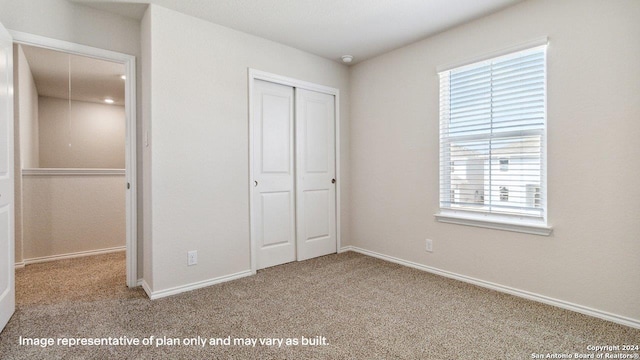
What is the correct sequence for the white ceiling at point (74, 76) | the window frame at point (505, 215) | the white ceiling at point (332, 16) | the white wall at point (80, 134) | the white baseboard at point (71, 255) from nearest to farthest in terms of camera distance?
the window frame at point (505, 215) < the white ceiling at point (332, 16) < the white baseboard at point (71, 255) < the white ceiling at point (74, 76) < the white wall at point (80, 134)

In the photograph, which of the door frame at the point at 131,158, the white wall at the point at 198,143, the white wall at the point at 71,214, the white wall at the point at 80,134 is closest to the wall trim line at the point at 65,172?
the white wall at the point at 71,214

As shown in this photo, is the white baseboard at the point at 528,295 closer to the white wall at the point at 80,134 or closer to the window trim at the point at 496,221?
the window trim at the point at 496,221

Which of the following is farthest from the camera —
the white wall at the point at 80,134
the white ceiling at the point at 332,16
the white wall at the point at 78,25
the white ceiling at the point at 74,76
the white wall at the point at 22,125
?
the white wall at the point at 80,134

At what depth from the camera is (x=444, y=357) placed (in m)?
1.73

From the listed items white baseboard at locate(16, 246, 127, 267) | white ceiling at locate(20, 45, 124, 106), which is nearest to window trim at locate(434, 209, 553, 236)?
white baseboard at locate(16, 246, 127, 267)

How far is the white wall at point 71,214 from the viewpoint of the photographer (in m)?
3.65

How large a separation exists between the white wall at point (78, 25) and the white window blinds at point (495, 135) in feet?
9.63

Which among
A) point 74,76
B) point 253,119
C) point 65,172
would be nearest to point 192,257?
point 253,119

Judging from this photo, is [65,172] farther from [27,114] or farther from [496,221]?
[496,221]

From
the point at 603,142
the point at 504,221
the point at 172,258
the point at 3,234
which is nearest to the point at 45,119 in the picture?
the point at 3,234

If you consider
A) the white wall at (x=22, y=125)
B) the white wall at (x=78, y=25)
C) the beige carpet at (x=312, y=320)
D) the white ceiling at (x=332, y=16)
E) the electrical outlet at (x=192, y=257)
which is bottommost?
the beige carpet at (x=312, y=320)

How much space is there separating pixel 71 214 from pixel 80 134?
1.46 m

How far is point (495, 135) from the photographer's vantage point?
2.73 meters

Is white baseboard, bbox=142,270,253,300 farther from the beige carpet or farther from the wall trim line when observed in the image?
the wall trim line
